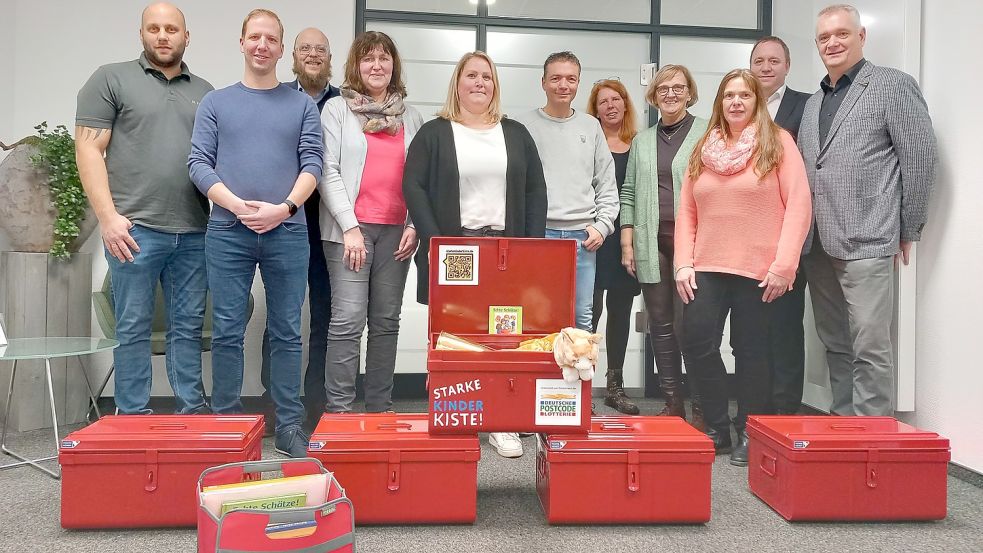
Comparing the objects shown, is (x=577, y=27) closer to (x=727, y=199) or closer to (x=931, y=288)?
(x=727, y=199)

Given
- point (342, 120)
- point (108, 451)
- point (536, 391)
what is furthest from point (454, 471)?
point (342, 120)

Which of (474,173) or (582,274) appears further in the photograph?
(582,274)

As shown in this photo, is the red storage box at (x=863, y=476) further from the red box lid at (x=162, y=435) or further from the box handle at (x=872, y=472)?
the red box lid at (x=162, y=435)

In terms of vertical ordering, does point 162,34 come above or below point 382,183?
above

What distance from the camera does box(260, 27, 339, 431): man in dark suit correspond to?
3080 mm

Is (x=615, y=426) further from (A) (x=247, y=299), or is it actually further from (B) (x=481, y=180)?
(A) (x=247, y=299)

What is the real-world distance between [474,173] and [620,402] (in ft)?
5.18

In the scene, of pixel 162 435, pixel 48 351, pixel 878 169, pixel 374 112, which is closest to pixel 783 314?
pixel 878 169

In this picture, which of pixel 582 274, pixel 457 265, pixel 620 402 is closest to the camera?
pixel 457 265

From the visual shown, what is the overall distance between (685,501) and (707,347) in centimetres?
91

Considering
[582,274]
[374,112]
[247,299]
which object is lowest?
[247,299]

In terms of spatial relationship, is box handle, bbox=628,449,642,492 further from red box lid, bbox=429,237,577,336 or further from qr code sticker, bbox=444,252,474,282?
qr code sticker, bbox=444,252,474,282

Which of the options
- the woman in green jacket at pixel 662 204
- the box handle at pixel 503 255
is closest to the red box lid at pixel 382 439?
the box handle at pixel 503 255

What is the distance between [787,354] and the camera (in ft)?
10.6
